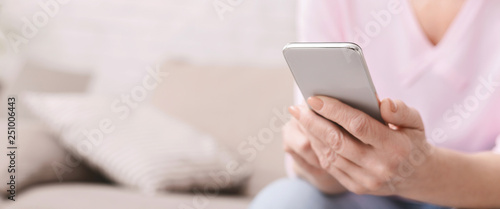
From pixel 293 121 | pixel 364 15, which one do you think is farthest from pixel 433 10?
pixel 293 121

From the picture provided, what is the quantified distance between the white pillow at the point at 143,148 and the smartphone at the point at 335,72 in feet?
2.31

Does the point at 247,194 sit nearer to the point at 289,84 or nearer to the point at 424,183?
the point at 289,84

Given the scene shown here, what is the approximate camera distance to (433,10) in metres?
0.87

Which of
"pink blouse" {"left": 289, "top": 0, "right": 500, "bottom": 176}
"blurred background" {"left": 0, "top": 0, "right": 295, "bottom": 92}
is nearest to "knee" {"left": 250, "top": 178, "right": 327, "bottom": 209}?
"pink blouse" {"left": 289, "top": 0, "right": 500, "bottom": 176}

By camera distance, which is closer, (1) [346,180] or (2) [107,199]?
(1) [346,180]

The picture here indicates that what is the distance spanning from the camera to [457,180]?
727mm

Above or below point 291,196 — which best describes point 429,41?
above

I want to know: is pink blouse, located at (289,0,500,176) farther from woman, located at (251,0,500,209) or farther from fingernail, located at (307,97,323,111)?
fingernail, located at (307,97,323,111)

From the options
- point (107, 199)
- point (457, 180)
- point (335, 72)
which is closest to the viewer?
point (335, 72)

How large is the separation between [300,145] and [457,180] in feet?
0.69

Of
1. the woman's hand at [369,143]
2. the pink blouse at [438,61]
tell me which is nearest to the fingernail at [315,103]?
the woman's hand at [369,143]

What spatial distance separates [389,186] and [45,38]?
6.52ft

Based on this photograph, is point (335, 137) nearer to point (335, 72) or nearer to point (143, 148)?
point (335, 72)

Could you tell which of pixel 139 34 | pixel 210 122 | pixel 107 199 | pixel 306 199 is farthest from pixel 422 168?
pixel 139 34
